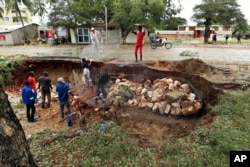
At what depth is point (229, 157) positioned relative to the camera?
186 inches

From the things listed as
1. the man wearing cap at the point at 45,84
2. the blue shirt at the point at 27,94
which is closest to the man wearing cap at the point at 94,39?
the man wearing cap at the point at 45,84

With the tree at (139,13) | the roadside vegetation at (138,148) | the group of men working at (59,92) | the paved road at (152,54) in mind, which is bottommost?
the roadside vegetation at (138,148)

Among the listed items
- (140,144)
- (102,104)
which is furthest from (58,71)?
(140,144)

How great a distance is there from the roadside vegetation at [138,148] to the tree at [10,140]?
195 cm

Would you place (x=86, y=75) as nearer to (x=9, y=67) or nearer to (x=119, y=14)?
(x=9, y=67)

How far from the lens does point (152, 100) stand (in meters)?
8.50

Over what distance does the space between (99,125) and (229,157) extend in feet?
10.8

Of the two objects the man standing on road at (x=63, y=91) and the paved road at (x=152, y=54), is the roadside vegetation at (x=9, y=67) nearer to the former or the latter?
the paved road at (x=152, y=54)

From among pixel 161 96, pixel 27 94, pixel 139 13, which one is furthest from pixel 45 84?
pixel 139 13

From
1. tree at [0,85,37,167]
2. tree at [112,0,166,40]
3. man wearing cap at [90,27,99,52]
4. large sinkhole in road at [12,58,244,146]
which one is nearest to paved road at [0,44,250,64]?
man wearing cap at [90,27,99,52]

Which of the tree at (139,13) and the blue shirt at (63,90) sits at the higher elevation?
the tree at (139,13)

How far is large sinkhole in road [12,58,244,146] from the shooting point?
7012 mm

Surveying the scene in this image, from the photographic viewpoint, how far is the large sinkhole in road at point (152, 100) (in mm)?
7012

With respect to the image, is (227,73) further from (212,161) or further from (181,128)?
(212,161)
